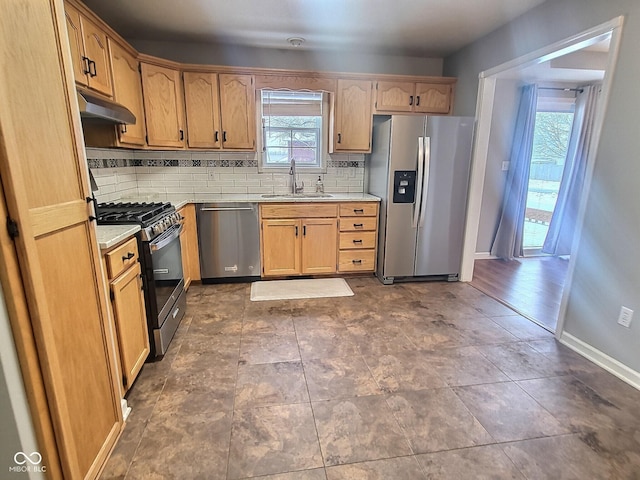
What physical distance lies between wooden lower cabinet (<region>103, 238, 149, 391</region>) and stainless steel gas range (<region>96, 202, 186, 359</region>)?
0.25ft

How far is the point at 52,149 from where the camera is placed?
118 centimetres

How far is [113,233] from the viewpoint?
69.2 inches

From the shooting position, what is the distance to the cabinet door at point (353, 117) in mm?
3707

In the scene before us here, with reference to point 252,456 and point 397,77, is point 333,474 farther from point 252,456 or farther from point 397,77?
point 397,77

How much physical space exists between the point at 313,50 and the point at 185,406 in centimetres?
376

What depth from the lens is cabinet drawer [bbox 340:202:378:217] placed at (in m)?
3.67

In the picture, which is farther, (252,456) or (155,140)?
(155,140)

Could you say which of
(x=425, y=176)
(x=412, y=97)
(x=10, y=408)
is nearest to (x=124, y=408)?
(x=10, y=408)

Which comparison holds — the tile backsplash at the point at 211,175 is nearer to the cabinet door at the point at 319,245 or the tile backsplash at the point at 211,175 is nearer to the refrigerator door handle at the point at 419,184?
the cabinet door at the point at 319,245

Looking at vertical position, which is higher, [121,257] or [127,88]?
[127,88]

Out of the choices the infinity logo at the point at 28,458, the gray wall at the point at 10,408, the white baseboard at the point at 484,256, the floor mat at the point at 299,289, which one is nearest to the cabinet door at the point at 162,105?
the floor mat at the point at 299,289

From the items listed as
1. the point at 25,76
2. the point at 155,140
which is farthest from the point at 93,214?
the point at 155,140

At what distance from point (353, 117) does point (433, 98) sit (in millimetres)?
990

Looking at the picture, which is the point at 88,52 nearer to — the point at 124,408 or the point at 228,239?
the point at 228,239
